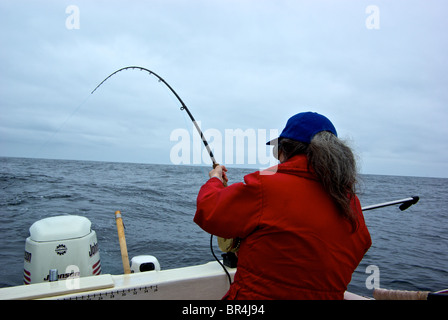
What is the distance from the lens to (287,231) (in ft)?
4.13

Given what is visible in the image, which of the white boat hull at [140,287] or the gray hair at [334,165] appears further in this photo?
the white boat hull at [140,287]

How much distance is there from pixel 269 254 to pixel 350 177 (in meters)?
0.49

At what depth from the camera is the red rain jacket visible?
127cm

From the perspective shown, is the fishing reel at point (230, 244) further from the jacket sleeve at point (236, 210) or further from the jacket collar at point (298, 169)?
the jacket collar at point (298, 169)

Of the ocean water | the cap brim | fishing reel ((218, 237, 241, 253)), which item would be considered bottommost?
the ocean water

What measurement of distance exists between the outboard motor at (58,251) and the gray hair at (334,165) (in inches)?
86.2

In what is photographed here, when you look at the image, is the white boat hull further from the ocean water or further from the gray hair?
the gray hair

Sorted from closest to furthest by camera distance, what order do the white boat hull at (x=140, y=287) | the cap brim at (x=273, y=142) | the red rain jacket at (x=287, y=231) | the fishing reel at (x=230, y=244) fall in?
1. the red rain jacket at (x=287, y=231)
2. the cap brim at (x=273, y=142)
3. the fishing reel at (x=230, y=244)
4. the white boat hull at (x=140, y=287)

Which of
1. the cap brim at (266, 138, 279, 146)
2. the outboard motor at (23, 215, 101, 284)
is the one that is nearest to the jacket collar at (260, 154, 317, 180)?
the cap brim at (266, 138, 279, 146)

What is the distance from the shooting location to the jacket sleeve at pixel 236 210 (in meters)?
1.28

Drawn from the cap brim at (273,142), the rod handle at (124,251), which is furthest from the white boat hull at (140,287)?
the cap brim at (273,142)

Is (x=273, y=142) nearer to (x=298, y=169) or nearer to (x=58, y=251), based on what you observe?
(x=298, y=169)

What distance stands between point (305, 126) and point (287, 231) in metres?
0.50

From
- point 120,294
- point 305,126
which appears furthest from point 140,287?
point 305,126
